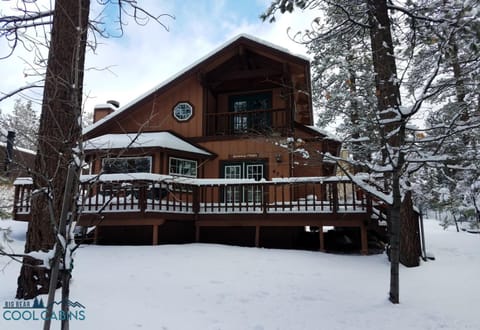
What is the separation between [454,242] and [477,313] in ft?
22.1

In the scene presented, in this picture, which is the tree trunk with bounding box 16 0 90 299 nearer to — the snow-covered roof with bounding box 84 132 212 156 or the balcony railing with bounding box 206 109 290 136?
the snow-covered roof with bounding box 84 132 212 156

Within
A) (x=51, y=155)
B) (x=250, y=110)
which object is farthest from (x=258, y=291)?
(x=250, y=110)

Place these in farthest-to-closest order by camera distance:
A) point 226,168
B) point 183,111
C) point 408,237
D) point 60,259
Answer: point 183,111 → point 226,168 → point 408,237 → point 60,259

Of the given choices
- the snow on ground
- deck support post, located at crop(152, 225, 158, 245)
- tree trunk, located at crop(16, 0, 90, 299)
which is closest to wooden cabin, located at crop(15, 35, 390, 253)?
deck support post, located at crop(152, 225, 158, 245)

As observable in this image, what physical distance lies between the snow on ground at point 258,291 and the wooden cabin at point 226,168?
125 cm

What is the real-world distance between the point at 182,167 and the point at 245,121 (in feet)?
9.23

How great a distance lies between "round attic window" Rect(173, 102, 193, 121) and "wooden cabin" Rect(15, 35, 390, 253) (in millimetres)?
40

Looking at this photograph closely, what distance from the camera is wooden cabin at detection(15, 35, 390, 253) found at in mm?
8336

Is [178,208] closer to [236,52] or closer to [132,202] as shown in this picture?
[132,202]

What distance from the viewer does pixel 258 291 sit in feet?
16.6

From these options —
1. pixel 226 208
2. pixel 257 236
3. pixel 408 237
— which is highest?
pixel 226 208

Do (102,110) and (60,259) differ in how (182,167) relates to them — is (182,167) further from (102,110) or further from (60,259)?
(60,259)

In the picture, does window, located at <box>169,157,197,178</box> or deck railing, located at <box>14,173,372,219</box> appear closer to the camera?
deck railing, located at <box>14,173,372,219</box>

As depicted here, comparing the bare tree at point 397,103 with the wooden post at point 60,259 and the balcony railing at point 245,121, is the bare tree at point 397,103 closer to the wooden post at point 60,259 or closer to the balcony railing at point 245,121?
the wooden post at point 60,259
